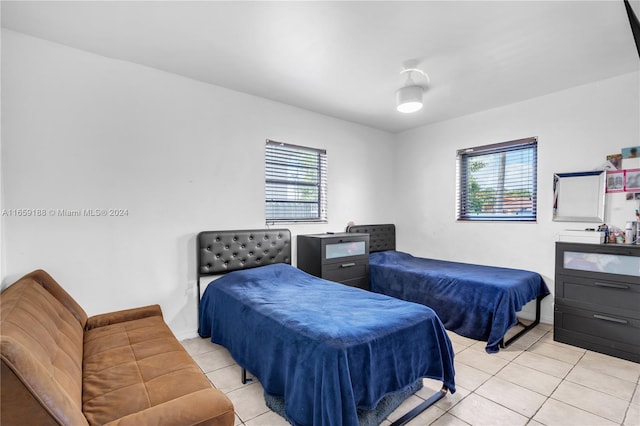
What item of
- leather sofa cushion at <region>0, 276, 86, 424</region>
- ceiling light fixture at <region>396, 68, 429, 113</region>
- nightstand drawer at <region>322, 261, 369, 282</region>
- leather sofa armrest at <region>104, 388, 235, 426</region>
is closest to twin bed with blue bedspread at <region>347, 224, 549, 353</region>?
nightstand drawer at <region>322, 261, 369, 282</region>

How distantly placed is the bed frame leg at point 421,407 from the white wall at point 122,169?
2176 millimetres

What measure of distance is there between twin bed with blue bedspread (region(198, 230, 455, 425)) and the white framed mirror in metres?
2.36

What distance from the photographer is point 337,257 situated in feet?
11.8

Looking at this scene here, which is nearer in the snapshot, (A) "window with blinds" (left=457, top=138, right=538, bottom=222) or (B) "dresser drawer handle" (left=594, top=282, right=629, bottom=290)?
(B) "dresser drawer handle" (left=594, top=282, right=629, bottom=290)

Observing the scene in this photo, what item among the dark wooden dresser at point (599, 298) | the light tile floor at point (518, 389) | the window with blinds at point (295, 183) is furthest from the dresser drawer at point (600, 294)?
the window with blinds at point (295, 183)

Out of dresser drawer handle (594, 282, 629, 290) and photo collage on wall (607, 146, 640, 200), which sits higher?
photo collage on wall (607, 146, 640, 200)

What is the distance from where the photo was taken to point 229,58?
102 inches

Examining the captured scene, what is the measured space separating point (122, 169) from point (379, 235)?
3474 mm

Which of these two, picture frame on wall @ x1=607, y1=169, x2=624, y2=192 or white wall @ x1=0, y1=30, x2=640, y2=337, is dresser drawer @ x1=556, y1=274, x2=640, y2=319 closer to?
white wall @ x1=0, y1=30, x2=640, y2=337

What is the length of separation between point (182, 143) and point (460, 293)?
127 inches

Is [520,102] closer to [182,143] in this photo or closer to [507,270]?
[507,270]

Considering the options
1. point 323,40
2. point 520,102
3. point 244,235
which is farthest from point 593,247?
point 244,235

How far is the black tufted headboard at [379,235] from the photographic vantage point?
14.7ft

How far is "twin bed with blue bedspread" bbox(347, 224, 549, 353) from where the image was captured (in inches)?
111
